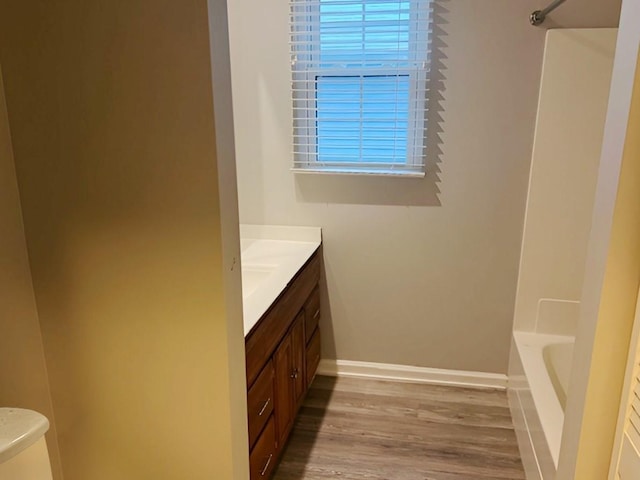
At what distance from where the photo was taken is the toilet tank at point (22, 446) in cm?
113

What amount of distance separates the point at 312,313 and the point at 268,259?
1.31 ft

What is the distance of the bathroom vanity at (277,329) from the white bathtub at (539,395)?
104 cm

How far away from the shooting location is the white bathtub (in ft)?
6.36

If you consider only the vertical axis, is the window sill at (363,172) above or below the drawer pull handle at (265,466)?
above

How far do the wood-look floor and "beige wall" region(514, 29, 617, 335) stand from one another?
572mm

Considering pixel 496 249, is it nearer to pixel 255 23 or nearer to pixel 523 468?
pixel 523 468

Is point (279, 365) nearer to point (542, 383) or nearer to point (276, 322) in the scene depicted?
point (276, 322)

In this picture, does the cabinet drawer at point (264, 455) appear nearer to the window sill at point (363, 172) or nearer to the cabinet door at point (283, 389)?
the cabinet door at point (283, 389)

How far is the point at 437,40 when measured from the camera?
2.43m

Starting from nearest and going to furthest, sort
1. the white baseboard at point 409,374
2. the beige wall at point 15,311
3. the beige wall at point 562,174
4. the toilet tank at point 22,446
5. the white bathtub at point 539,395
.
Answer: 1. the toilet tank at point 22,446
2. the beige wall at point 15,311
3. the white bathtub at point 539,395
4. the beige wall at point 562,174
5. the white baseboard at point 409,374

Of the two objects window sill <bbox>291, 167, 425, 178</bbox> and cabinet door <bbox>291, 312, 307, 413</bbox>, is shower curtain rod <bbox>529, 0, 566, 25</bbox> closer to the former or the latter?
window sill <bbox>291, 167, 425, 178</bbox>

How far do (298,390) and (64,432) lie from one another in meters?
1.09

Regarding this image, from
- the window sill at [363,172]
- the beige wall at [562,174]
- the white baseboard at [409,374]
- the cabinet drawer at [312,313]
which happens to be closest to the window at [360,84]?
→ the window sill at [363,172]

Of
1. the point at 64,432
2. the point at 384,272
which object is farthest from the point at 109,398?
the point at 384,272
